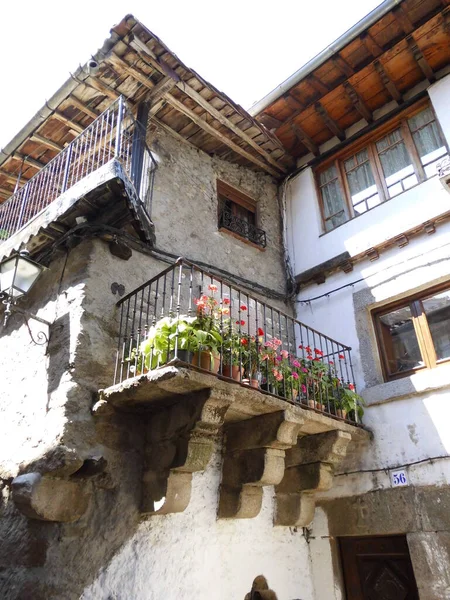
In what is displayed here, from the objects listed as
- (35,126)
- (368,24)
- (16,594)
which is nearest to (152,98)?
Result: (35,126)

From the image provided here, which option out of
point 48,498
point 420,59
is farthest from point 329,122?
point 48,498

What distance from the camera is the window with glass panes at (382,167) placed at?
254 inches

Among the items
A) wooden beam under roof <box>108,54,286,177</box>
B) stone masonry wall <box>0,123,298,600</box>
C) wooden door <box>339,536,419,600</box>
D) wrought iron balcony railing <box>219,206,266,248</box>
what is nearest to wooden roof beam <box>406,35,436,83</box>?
wooden beam under roof <box>108,54,286,177</box>

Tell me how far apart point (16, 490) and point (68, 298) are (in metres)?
1.82

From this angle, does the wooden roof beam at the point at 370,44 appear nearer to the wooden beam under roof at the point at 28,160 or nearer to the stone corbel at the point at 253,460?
the wooden beam under roof at the point at 28,160

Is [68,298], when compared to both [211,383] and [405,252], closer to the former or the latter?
[211,383]

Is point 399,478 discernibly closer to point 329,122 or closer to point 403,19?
point 329,122

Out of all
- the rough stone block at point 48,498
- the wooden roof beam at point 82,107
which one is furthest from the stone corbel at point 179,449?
the wooden roof beam at point 82,107

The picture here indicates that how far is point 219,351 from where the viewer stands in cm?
430

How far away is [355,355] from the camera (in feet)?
19.7

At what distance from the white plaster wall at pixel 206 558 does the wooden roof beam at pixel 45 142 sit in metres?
4.97

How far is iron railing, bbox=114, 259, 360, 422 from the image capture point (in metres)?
3.95

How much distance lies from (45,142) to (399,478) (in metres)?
6.33

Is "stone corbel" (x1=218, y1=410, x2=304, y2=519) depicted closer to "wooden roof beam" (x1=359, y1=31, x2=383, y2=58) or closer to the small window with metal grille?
the small window with metal grille
